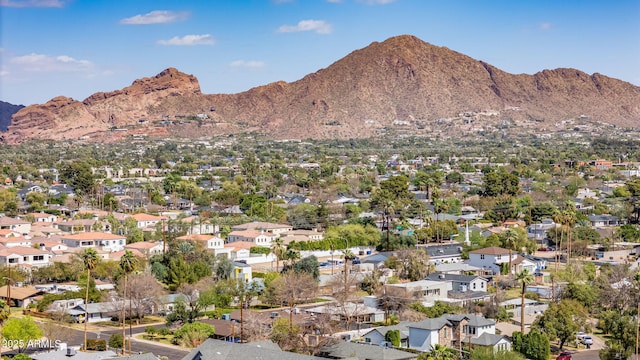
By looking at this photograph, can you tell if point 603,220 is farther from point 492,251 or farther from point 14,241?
point 14,241

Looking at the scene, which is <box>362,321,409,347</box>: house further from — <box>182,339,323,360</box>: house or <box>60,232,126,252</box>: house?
<box>60,232,126,252</box>: house

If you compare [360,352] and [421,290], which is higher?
[360,352]

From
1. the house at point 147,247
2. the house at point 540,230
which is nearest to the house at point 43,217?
the house at point 147,247

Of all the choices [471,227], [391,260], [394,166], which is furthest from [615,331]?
[394,166]

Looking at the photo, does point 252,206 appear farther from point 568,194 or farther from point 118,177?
point 118,177

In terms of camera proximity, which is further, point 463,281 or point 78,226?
point 78,226

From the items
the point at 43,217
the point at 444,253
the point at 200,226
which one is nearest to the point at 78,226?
the point at 43,217

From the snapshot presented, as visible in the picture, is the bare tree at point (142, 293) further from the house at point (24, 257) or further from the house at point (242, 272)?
the house at point (24, 257)
